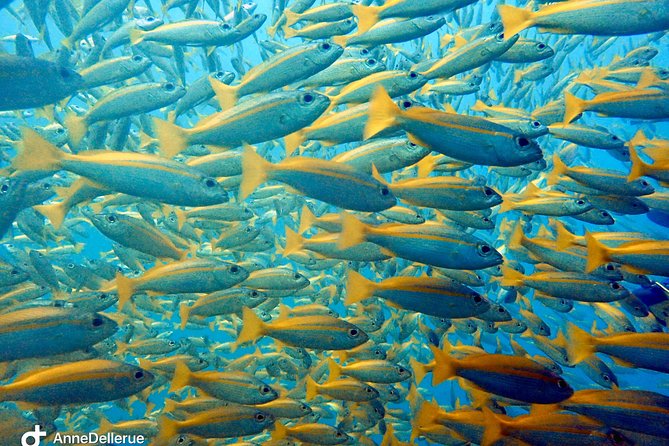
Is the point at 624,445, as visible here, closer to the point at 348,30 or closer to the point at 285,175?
the point at 285,175

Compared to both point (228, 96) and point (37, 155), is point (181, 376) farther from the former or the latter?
point (228, 96)

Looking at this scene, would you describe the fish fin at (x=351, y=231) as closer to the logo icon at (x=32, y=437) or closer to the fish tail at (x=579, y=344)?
the fish tail at (x=579, y=344)

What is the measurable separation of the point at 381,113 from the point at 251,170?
3.36 feet

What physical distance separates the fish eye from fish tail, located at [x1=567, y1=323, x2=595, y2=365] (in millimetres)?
967

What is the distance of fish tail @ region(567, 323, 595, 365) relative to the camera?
11.9 ft

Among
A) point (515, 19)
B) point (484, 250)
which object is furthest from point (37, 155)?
point (515, 19)

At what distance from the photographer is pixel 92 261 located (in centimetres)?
677

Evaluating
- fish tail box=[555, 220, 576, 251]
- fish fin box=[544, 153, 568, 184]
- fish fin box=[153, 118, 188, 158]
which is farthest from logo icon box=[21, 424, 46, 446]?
fish fin box=[544, 153, 568, 184]

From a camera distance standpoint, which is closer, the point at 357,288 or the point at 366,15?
the point at 357,288

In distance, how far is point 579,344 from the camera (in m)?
3.70

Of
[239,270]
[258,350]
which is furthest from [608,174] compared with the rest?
[258,350]

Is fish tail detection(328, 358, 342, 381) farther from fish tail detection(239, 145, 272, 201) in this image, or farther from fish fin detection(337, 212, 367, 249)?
fish tail detection(239, 145, 272, 201)

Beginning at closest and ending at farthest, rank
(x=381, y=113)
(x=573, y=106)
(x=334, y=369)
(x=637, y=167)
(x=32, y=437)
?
(x=381, y=113)
(x=637, y=167)
(x=32, y=437)
(x=573, y=106)
(x=334, y=369)

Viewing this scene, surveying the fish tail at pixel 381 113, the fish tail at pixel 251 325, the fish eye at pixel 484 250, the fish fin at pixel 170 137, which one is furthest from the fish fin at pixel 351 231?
the fish fin at pixel 170 137
